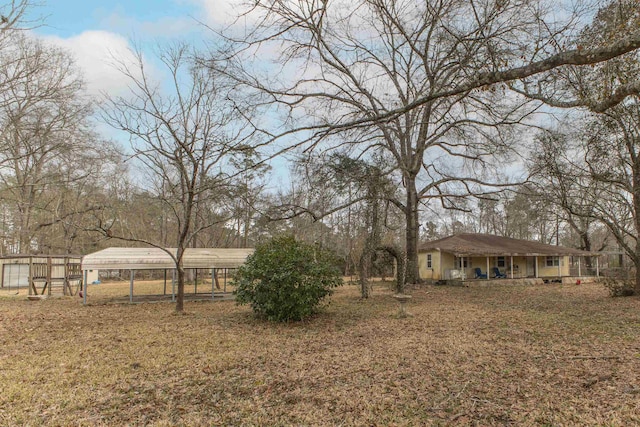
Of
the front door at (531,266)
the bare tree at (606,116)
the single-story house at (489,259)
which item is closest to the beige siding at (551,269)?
the single-story house at (489,259)

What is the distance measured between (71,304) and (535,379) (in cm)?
1555

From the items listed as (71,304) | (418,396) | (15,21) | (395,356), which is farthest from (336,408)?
(71,304)

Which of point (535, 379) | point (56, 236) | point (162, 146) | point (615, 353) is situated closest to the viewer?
point (535, 379)

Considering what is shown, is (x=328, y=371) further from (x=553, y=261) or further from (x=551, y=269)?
(x=553, y=261)

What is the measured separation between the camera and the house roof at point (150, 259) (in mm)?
13914

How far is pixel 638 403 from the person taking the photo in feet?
12.7

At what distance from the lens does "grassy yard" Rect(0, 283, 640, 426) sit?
13.0 ft

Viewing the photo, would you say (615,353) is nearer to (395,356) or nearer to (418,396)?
(395,356)

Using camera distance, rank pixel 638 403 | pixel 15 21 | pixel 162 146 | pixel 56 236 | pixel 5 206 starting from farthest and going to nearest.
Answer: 1. pixel 56 236
2. pixel 5 206
3. pixel 162 146
4. pixel 15 21
5. pixel 638 403

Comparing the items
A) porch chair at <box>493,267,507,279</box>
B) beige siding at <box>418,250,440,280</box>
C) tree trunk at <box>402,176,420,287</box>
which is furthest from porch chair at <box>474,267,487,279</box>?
tree trunk at <box>402,176,420,287</box>

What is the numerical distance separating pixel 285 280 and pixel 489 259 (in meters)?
20.8

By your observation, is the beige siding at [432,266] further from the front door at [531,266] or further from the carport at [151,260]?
the carport at [151,260]

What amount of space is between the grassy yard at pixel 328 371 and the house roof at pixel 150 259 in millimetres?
4118

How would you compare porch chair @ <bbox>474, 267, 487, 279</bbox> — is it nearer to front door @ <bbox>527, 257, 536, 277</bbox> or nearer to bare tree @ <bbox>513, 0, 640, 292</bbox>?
front door @ <bbox>527, 257, 536, 277</bbox>
